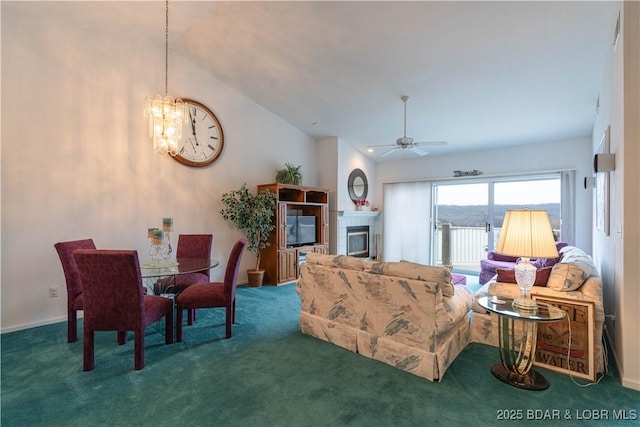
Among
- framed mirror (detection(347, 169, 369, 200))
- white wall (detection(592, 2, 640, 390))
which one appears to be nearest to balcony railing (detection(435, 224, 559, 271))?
framed mirror (detection(347, 169, 369, 200))

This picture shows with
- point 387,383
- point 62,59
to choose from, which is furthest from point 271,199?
point 387,383

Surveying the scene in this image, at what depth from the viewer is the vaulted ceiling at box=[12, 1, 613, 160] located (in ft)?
9.73

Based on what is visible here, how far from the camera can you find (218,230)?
4.97m

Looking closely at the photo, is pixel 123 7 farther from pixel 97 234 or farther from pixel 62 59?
pixel 97 234

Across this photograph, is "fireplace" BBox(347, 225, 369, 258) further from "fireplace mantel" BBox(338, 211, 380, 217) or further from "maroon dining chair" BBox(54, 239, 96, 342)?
"maroon dining chair" BBox(54, 239, 96, 342)

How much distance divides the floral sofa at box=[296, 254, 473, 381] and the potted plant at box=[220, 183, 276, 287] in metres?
2.06

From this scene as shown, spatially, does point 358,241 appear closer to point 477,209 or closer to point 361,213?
point 361,213

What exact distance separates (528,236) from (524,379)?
105cm

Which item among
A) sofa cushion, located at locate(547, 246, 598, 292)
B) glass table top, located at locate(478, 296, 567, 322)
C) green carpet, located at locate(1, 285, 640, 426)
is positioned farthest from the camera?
sofa cushion, located at locate(547, 246, 598, 292)

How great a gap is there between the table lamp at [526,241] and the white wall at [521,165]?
3.99m

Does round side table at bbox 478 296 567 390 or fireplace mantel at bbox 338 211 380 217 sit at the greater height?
fireplace mantel at bbox 338 211 380 217

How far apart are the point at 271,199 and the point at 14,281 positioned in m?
3.24

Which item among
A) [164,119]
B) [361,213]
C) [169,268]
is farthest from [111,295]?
[361,213]

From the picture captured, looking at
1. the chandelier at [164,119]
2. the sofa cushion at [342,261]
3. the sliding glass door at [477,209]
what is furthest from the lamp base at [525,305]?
the sliding glass door at [477,209]
